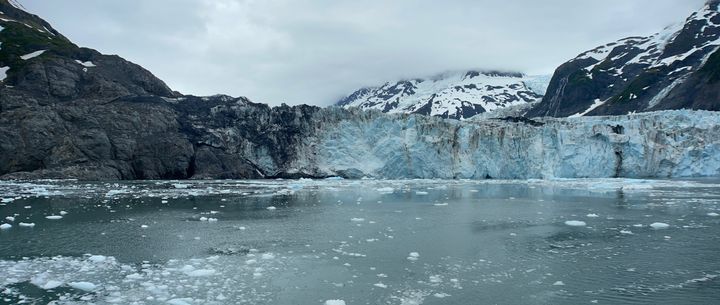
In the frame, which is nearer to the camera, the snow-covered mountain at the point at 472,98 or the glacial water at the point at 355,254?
the glacial water at the point at 355,254

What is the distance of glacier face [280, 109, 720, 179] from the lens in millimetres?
38500

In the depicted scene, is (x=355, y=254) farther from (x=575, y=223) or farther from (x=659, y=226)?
(x=659, y=226)

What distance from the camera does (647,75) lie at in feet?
259

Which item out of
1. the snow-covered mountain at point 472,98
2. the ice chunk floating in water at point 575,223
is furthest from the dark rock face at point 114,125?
the snow-covered mountain at point 472,98

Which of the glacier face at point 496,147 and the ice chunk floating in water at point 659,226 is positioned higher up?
the glacier face at point 496,147

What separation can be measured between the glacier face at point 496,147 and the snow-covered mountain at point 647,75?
2848 cm

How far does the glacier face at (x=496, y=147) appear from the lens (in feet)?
126

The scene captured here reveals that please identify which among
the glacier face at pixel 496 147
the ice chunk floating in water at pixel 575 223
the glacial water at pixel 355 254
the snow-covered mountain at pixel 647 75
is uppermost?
the snow-covered mountain at pixel 647 75

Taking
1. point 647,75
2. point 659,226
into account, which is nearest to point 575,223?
point 659,226

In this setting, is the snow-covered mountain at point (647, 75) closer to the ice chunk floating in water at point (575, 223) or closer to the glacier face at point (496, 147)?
the glacier face at point (496, 147)

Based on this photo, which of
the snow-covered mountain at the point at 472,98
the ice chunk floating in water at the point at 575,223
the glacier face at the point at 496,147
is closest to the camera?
A: the ice chunk floating in water at the point at 575,223

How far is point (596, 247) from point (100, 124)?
107 feet

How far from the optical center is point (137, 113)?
3572cm

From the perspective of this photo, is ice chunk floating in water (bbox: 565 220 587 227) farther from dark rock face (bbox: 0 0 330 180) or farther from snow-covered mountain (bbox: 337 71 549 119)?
snow-covered mountain (bbox: 337 71 549 119)
